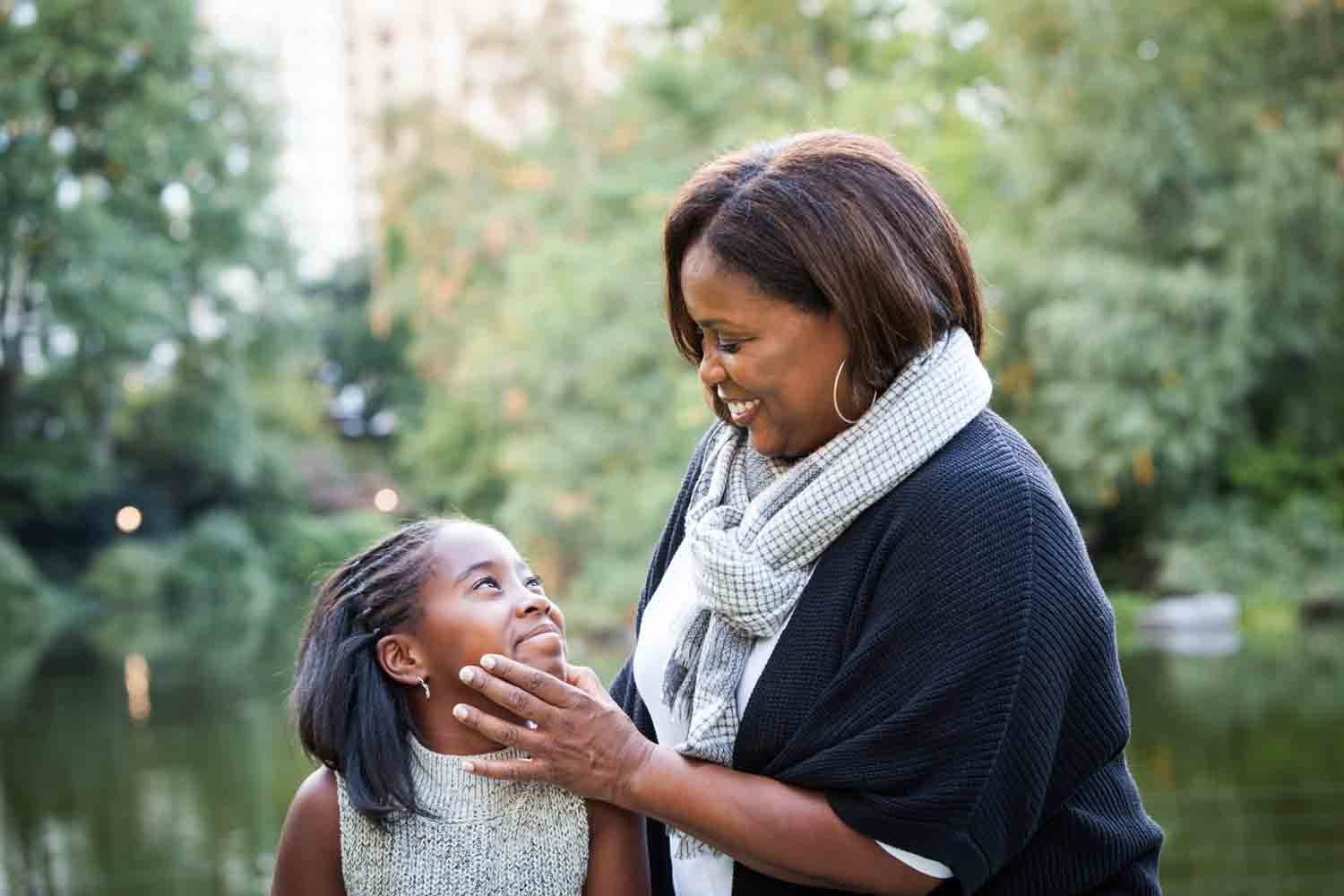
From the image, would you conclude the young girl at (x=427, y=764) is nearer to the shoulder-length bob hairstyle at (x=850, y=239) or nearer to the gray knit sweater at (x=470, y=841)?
the gray knit sweater at (x=470, y=841)

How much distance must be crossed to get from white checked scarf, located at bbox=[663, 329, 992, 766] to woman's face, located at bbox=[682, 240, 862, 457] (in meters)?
0.05

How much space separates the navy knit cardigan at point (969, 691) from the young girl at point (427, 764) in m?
0.26

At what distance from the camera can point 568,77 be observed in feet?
Answer: 76.2

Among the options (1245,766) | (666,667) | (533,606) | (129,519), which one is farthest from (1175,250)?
(129,519)

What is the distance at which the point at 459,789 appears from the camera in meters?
2.02

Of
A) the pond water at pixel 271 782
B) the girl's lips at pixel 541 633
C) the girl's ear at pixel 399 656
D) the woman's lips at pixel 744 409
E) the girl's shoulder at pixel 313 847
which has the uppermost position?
the woman's lips at pixel 744 409

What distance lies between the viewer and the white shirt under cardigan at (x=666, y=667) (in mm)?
1986

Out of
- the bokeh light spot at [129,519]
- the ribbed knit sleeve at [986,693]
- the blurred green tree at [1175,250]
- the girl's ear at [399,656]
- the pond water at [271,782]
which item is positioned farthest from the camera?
the bokeh light spot at [129,519]

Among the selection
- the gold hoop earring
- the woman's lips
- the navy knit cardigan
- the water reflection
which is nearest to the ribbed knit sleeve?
the navy knit cardigan

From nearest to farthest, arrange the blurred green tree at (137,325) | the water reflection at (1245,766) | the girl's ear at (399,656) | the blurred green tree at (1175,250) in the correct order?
the girl's ear at (399,656)
the water reflection at (1245,766)
the blurred green tree at (1175,250)
the blurred green tree at (137,325)

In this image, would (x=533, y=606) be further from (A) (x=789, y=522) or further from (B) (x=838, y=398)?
(B) (x=838, y=398)

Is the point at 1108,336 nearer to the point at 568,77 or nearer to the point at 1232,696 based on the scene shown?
the point at 1232,696

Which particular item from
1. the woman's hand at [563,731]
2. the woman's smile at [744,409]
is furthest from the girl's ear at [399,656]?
the woman's smile at [744,409]

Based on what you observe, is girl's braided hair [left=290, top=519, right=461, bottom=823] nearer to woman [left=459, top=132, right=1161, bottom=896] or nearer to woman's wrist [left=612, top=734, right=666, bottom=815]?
woman [left=459, top=132, right=1161, bottom=896]
